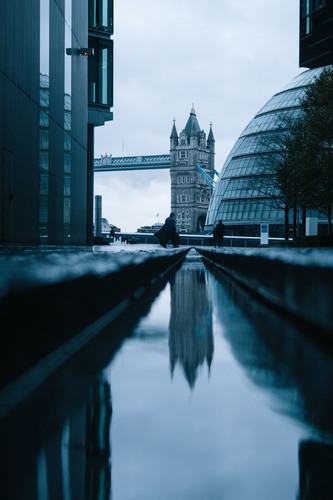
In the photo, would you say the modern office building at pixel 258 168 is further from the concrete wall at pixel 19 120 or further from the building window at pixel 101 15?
the concrete wall at pixel 19 120

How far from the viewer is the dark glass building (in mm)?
46938

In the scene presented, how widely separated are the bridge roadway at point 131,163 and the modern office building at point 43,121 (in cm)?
14384

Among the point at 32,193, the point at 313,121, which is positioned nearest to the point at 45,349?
the point at 32,193

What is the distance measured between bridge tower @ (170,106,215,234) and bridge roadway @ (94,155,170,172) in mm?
7378

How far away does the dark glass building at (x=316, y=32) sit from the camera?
154 feet

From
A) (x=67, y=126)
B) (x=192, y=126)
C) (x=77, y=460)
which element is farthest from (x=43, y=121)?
(x=192, y=126)

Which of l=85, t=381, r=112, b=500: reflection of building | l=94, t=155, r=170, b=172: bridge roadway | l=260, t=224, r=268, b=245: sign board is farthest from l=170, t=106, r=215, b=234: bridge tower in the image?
l=85, t=381, r=112, b=500: reflection of building

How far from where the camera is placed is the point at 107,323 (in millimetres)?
4402

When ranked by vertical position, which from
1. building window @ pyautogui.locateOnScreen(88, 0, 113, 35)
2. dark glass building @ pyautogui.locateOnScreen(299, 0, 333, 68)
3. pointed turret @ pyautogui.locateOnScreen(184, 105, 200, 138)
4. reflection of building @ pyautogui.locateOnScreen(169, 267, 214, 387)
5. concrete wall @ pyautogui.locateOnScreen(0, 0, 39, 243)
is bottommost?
reflection of building @ pyautogui.locateOnScreen(169, 267, 214, 387)

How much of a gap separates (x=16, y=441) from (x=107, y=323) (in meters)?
2.73

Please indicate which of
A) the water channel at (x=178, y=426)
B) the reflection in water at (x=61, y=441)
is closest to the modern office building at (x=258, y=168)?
the water channel at (x=178, y=426)

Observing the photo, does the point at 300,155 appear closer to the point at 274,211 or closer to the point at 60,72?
the point at 60,72

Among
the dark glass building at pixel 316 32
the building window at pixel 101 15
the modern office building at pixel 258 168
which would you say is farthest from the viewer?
the modern office building at pixel 258 168

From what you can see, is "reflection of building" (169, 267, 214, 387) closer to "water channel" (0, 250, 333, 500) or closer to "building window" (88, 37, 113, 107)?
"water channel" (0, 250, 333, 500)
